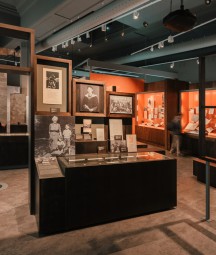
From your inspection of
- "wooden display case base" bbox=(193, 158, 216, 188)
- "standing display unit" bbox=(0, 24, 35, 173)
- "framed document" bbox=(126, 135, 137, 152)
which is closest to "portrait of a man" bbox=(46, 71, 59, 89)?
"standing display unit" bbox=(0, 24, 35, 173)

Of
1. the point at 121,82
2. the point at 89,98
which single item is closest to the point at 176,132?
the point at 121,82

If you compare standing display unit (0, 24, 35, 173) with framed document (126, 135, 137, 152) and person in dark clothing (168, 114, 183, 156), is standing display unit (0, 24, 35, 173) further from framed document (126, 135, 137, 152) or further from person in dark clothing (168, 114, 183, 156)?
person in dark clothing (168, 114, 183, 156)

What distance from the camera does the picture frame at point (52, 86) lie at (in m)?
3.25

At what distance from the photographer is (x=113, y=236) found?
2701mm

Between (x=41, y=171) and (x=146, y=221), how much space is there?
4.72 ft

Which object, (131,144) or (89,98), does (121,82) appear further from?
(131,144)

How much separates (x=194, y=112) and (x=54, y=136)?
643cm

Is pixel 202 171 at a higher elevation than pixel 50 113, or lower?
lower

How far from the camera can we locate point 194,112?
851 cm

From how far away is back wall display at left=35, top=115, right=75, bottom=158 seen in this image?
3.19 metres

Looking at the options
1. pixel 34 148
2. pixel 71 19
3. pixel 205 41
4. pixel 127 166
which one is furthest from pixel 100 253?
pixel 205 41

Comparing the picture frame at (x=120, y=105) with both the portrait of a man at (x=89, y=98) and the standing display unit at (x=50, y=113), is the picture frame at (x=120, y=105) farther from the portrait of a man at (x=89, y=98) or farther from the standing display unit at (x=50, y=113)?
the standing display unit at (x=50, y=113)

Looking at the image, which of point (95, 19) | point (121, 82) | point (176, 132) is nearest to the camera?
point (95, 19)

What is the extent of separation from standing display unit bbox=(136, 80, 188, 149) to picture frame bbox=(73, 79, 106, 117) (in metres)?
5.39
